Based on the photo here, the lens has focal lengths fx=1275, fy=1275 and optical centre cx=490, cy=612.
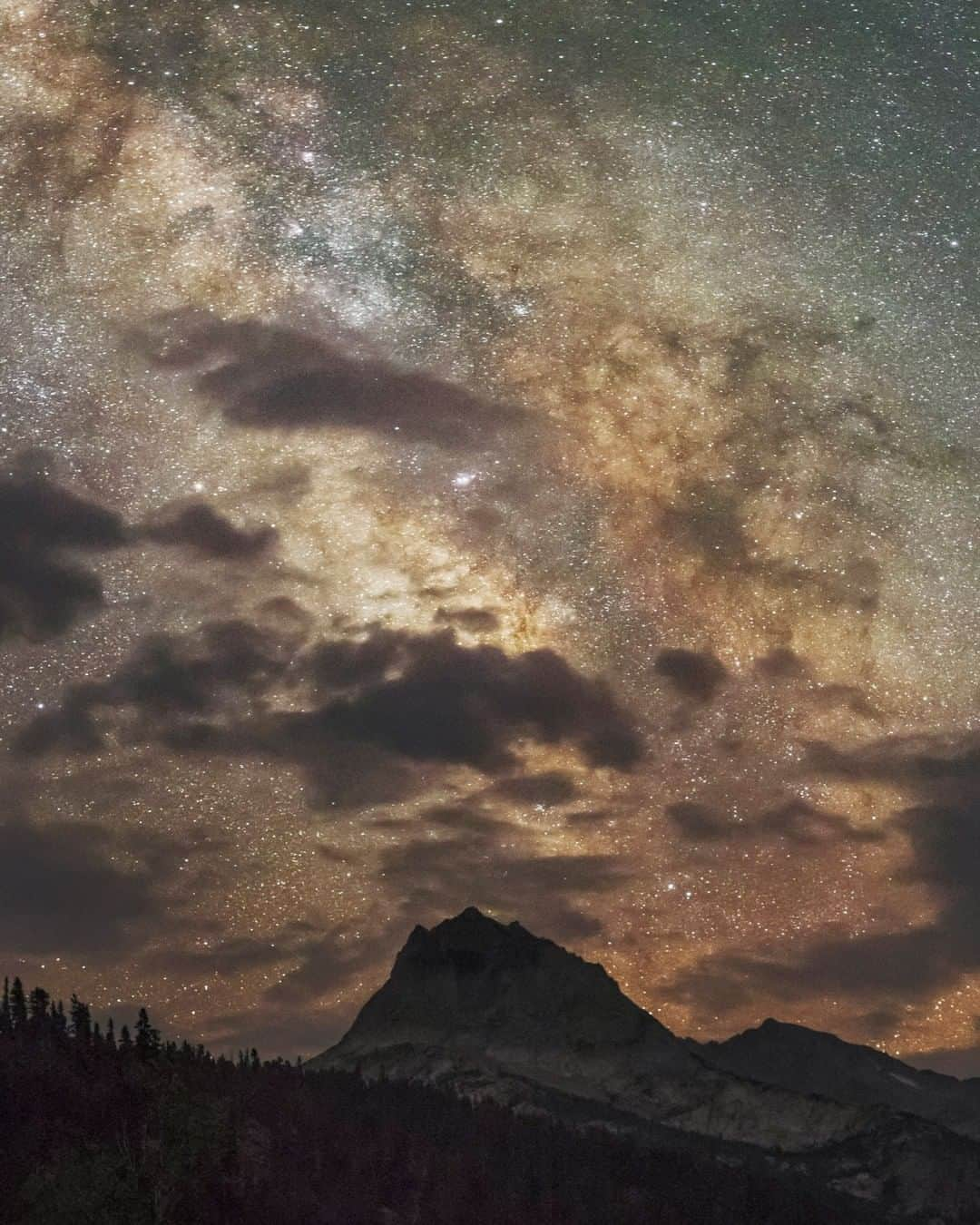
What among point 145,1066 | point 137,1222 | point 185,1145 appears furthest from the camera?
point 145,1066

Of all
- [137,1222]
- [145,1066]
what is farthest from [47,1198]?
[145,1066]

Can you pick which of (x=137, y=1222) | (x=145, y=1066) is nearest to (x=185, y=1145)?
(x=137, y=1222)

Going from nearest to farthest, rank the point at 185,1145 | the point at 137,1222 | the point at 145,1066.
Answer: the point at 137,1222 → the point at 185,1145 → the point at 145,1066

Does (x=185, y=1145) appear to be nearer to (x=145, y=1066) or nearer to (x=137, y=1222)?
(x=137, y=1222)

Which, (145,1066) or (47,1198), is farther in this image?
(145,1066)

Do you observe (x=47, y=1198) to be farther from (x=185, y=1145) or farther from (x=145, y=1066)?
(x=145, y=1066)

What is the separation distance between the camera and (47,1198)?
82.2 metres

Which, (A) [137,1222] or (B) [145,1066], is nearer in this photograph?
(A) [137,1222]

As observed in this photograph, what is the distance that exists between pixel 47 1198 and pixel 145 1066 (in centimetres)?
10919

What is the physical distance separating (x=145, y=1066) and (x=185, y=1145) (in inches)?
4193

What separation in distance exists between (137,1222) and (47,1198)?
6.13 meters

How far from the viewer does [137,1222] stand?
268ft

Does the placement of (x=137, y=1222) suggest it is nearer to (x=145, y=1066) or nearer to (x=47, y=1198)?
(x=47, y=1198)

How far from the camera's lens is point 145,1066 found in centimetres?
18550
